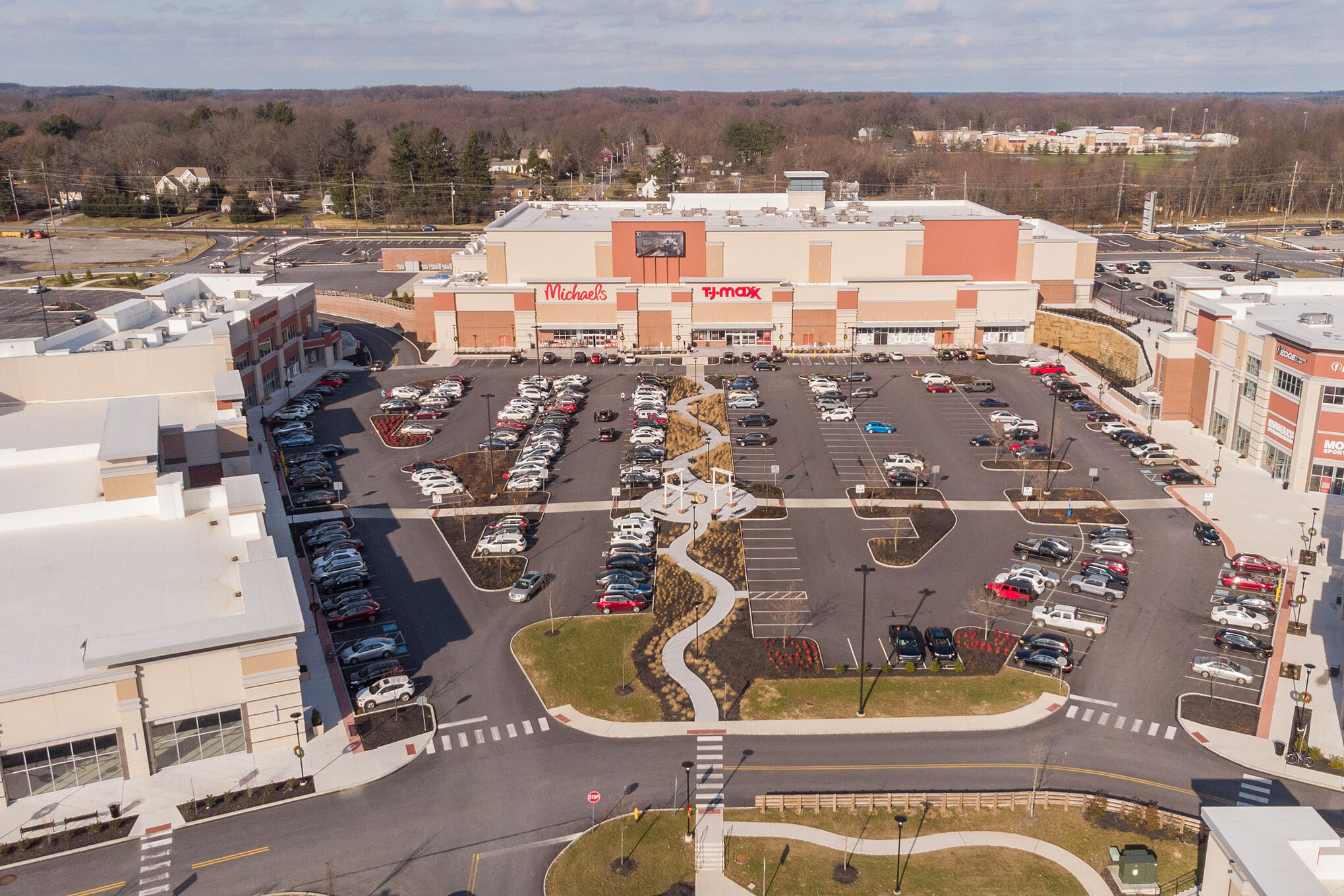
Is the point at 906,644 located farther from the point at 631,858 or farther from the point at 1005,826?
the point at 631,858

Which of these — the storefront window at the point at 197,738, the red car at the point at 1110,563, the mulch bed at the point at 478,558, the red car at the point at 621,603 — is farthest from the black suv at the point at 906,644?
the storefront window at the point at 197,738

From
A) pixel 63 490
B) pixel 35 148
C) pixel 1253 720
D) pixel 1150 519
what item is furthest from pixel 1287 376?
pixel 35 148

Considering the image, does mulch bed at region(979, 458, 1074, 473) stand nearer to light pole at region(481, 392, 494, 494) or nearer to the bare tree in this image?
the bare tree

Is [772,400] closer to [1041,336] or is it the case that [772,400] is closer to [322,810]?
[1041,336]

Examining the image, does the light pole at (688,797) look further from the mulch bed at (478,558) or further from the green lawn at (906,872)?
the mulch bed at (478,558)

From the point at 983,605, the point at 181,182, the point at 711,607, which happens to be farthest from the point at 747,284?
the point at 181,182
